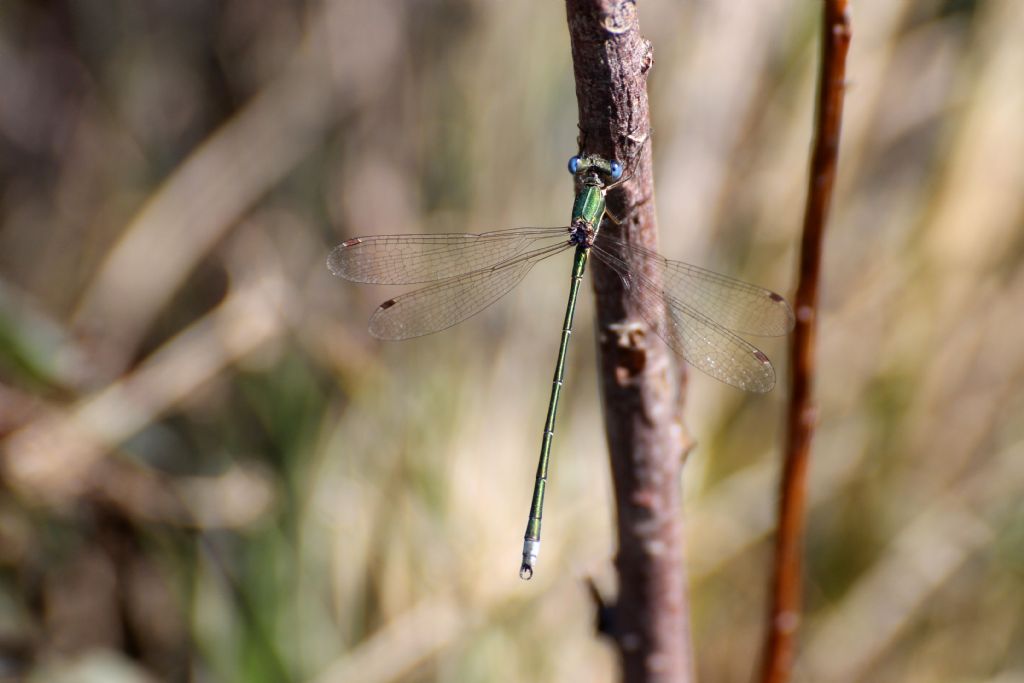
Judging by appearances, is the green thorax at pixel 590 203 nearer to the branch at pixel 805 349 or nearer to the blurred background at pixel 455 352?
the branch at pixel 805 349

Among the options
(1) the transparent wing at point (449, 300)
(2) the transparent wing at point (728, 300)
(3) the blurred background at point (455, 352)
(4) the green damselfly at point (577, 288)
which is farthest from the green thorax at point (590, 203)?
(3) the blurred background at point (455, 352)

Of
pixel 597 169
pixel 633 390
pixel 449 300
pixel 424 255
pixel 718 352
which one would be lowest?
pixel 633 390

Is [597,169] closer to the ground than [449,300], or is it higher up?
closer to the ground

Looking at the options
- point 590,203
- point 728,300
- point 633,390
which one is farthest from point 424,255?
point 633,390

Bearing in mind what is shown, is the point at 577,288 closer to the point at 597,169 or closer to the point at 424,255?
the point at 424,255

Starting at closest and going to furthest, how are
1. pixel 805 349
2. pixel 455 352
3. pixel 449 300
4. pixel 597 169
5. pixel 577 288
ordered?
pixel 597 169, pixel 805 349, pixel 577 288, pixel 449 300, pixel 455 352

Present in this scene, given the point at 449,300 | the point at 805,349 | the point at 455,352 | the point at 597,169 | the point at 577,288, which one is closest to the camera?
the point at 597,169

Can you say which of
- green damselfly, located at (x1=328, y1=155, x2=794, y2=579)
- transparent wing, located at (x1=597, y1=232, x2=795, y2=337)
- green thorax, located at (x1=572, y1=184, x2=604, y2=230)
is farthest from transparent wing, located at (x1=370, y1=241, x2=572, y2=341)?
green thorax, located at (x1=572, y1=184, x2=604, y2=230)
